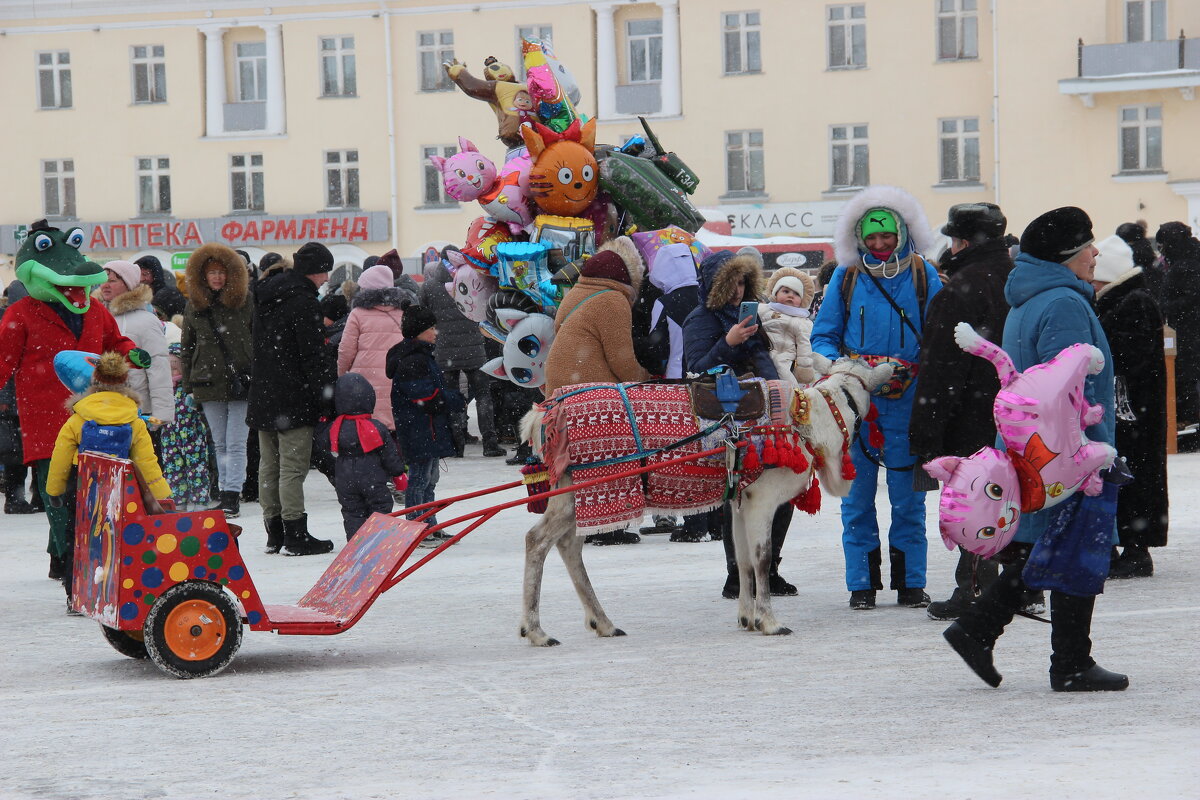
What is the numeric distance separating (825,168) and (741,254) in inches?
1160

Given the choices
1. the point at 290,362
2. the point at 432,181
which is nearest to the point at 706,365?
the point at 290,362

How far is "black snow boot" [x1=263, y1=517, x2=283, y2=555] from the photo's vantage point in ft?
38.3

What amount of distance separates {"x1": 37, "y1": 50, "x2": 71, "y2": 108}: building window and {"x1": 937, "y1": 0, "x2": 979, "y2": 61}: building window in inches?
818

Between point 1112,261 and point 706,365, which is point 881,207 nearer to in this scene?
point 706,365

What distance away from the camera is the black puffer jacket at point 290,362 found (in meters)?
11.3

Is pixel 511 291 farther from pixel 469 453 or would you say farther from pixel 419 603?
pixel 469 453

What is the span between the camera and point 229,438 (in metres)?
13.2

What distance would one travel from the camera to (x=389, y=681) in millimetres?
7129

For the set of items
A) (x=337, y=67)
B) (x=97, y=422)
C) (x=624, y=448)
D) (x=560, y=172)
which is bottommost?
(x=624, y=448)

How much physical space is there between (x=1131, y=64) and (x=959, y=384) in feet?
99.9

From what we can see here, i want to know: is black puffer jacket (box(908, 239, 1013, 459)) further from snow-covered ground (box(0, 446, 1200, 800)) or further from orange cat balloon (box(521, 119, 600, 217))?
orange cat balloon (box(521, 119, 600, 217))

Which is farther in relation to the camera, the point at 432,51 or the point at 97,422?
the point at 432,51

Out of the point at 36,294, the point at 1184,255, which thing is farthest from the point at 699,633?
the point at 1184,255

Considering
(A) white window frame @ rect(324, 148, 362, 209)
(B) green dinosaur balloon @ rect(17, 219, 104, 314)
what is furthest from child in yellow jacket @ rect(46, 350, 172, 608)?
(A) white window frame @ rect(324, 148, 362, 209)
